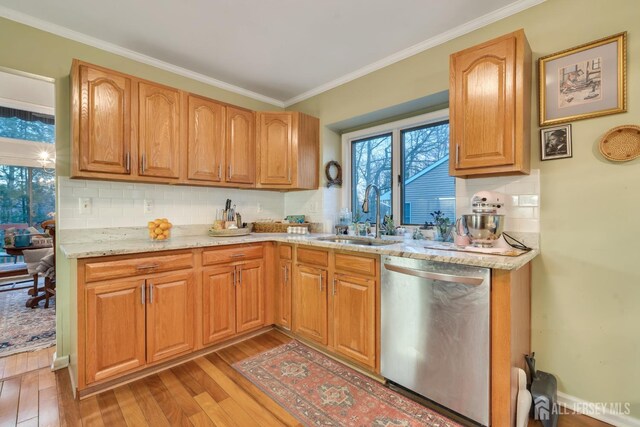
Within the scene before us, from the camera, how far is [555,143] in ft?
5.76

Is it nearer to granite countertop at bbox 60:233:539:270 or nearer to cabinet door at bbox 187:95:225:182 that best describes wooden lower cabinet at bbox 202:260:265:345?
granite countertop at bbox 60:233:539:270

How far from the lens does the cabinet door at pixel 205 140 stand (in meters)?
2.56

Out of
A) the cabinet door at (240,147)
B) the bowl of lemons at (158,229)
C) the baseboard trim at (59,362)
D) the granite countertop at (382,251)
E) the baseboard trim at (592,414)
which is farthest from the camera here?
the cabinet door at (240,147)

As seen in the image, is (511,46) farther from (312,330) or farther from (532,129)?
(312,330)

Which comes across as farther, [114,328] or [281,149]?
[281,149]

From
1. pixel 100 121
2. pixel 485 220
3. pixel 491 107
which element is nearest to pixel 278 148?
pixel 100 121

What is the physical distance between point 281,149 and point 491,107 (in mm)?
1971

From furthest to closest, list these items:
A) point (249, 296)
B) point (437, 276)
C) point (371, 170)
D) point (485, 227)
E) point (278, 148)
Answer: point (371, 170), point (278, 148), point (249, 296), point (485, 227), point (437, 276)

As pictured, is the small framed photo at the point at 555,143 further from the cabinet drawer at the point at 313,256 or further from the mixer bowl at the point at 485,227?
the cabinet drawer at the point at 313,256

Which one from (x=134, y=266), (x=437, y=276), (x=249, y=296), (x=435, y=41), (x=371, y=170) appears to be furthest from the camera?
(x=371, y=170)

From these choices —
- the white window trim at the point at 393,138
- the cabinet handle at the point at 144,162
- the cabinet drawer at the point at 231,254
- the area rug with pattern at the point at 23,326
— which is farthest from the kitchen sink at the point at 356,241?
the area rug with pattern at the point at 23,326

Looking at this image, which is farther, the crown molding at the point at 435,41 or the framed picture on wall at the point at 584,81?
the crown molding at the point at 435,41

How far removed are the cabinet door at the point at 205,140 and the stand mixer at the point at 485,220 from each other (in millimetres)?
2171

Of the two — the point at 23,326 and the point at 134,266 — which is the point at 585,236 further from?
the point at 23,326
